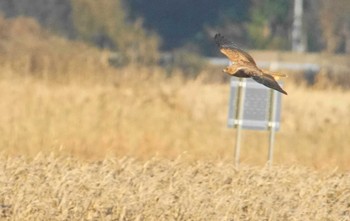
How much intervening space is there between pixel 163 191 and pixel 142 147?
21.6ft

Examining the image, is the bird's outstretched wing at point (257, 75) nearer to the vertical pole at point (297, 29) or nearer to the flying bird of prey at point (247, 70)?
the flying bird of prey at point (247, 70)

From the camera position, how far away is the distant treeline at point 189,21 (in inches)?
1658

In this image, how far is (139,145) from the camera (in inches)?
611

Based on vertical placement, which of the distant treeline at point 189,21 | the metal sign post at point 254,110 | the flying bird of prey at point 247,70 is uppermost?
the distant treeline at point 189,21

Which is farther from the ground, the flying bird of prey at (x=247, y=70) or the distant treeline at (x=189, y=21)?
the distant treeline at (x=189, y=21)

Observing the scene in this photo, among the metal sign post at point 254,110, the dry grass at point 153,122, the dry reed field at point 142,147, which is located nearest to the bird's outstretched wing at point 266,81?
the dry reed field at point 142,147

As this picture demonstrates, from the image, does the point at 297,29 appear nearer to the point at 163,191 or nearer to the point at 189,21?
the point at 189,21

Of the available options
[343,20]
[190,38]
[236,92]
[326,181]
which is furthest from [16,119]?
[190,38]

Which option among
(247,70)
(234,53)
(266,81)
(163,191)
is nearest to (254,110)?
(163,191)

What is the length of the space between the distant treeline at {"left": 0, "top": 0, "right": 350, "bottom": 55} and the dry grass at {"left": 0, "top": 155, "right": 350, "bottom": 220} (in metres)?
22.8

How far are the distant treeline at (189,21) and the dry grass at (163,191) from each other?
22.8 metres

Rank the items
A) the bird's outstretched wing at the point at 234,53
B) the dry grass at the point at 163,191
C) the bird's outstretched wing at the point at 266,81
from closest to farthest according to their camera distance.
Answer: the bird's outstretched wing at the point at 266,81 < the bird's outstretched wing at the point at 234,53 < the dry grass at the point at 163,191

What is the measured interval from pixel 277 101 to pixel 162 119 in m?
4.18

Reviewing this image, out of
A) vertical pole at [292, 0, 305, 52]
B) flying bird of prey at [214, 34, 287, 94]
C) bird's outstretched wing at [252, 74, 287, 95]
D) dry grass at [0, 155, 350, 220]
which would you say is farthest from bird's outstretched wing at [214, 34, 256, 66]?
vertical pole at [292, 0, 305, 52]
